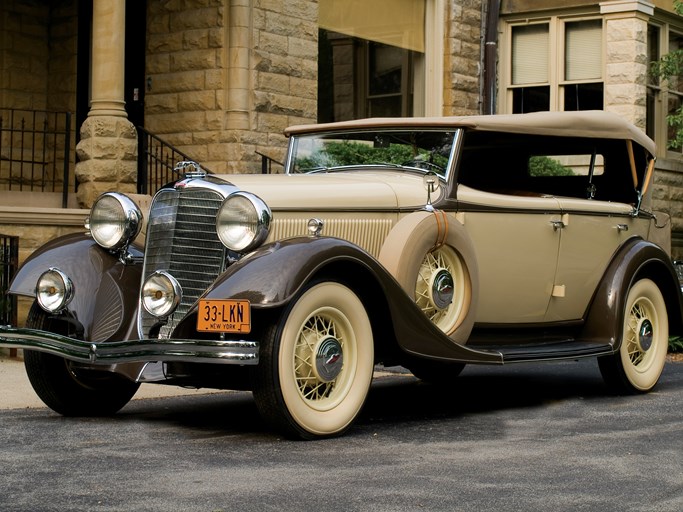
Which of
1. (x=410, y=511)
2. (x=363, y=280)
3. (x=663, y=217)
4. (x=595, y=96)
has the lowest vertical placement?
(x=410, y=511)

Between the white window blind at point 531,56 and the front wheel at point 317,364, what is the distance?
12691mm

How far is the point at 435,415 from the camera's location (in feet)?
23.8

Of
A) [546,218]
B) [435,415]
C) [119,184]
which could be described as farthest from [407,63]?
[435,415]

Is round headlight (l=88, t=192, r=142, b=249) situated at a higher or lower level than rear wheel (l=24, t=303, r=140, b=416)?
higher

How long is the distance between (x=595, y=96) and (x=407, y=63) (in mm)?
2853

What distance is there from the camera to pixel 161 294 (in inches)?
250

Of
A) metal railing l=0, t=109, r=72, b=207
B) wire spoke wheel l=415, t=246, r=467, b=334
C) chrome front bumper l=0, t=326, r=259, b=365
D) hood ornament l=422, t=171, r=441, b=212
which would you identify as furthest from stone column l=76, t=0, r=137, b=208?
chrome front bumper l=0, t=326, r=259, b=365

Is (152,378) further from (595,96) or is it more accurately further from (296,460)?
(595,96)

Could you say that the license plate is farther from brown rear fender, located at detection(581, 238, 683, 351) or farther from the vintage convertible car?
brown rear fender, located at detection(581, 238, 683, 351)

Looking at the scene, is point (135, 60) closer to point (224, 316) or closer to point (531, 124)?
point (531, 124)

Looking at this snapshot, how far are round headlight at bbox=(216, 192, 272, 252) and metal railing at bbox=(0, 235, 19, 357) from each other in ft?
16.9

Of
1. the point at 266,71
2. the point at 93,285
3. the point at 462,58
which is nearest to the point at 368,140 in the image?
the point at 93,285

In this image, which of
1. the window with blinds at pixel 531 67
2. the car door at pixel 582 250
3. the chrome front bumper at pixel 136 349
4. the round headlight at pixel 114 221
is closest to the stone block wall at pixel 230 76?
the window with blinds at pixel 531 67

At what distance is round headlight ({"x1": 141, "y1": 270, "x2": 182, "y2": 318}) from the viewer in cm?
630
